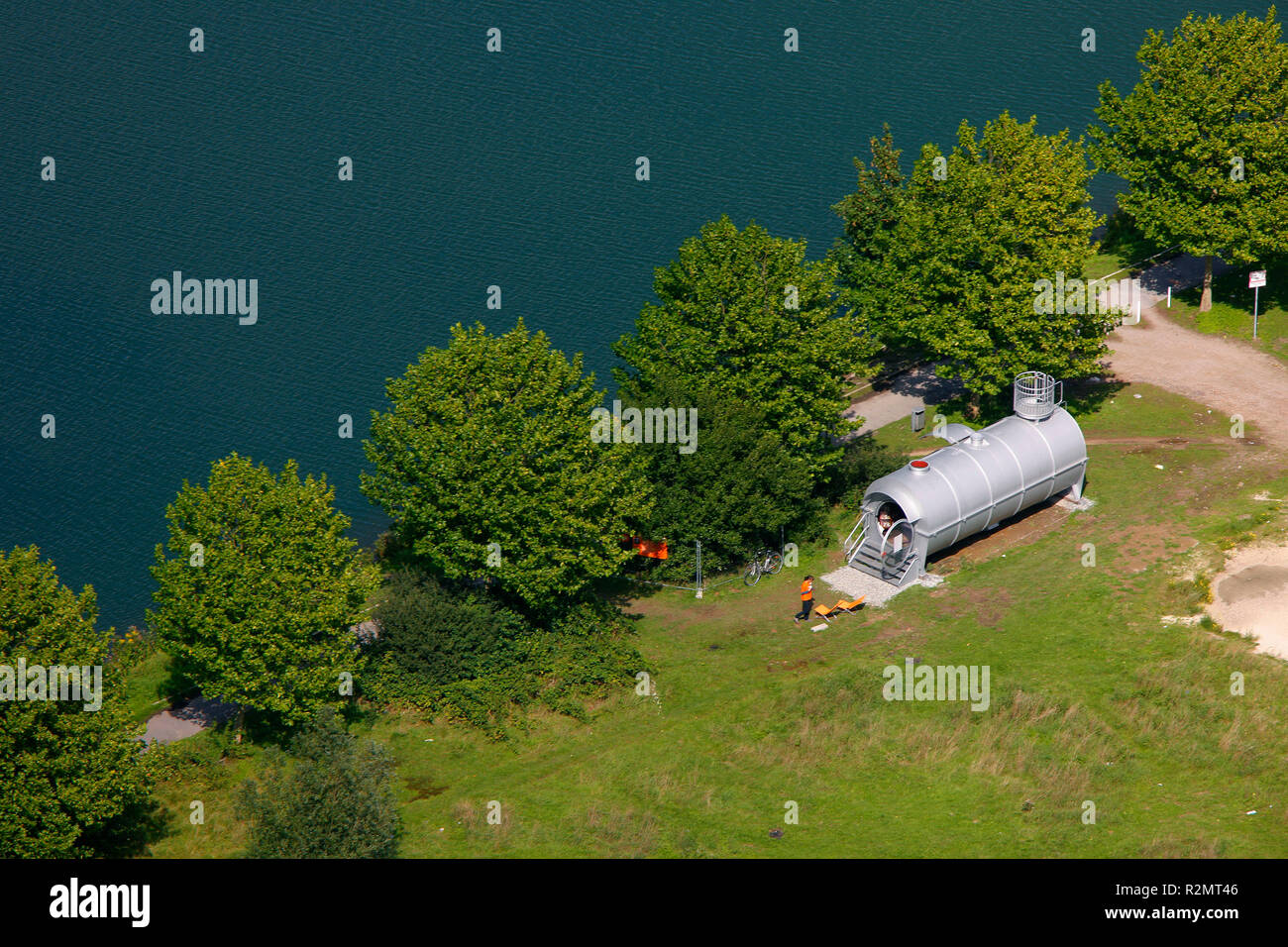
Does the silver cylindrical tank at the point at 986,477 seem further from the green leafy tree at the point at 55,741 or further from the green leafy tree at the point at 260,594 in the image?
the green leafy tree at the point at 55,741

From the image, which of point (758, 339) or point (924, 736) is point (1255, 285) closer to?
point (758, 339)

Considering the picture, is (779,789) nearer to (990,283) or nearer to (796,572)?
(796,572)

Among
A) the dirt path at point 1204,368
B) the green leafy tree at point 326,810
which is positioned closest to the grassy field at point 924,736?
the green leafy tree at point 326,810

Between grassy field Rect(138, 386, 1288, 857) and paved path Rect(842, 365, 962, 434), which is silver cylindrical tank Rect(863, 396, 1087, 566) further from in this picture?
paved path Rect(842, 365, 962, 434)

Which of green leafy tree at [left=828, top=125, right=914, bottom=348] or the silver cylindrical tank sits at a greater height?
green leafy tree at [left=828, top=125, right=914, bottom=348]

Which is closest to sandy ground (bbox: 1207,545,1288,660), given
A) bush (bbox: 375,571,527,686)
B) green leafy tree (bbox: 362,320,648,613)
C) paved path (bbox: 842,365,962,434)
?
paved path (bbox: 842,365,962,434)

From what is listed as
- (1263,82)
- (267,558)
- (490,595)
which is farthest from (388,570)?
(1263,82)

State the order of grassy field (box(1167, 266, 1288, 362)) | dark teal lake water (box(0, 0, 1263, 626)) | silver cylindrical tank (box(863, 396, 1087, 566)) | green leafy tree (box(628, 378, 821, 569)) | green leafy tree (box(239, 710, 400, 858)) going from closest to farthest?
1. green leafy tree (box(239, 710, 400, 858))
2. silver cylindrical tank (box(863, 396, 1087, 566))
3. green leafy tree (box(628, 378, 821, 569))
4. grassy field (box(1167, 266, 1288, 362))
5. dark teal lake water (box(0, 0, 1263, 626))
